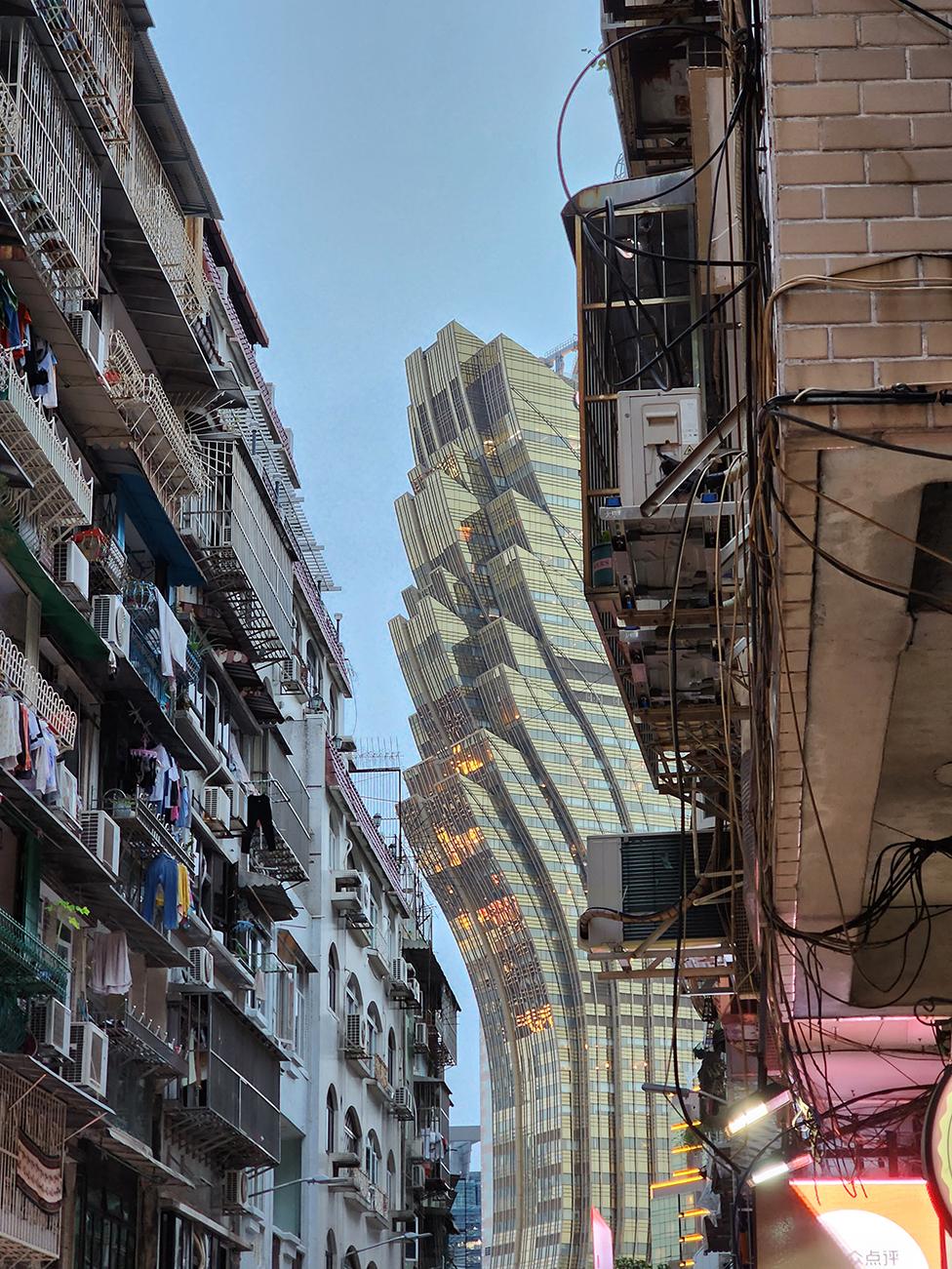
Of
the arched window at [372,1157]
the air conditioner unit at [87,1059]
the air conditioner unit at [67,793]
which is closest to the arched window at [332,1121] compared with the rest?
the arched window at [372,1157]

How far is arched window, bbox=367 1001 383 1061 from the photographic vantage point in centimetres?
4744

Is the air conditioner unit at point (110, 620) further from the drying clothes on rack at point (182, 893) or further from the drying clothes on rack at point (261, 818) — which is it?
the drying clothes on rack at point (261, 818)

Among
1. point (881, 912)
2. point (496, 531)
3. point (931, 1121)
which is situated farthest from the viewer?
point (496, 531)

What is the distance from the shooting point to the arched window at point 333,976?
42781 mm

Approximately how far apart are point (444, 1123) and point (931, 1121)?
187 feet

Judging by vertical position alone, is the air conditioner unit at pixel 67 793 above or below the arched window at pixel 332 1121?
above

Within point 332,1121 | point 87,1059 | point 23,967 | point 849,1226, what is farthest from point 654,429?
point 332,1121

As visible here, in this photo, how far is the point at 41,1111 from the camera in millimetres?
20266

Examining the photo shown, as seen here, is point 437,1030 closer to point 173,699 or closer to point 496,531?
point 173,699

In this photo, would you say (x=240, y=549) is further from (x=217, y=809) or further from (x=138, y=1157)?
(x=138, y=1157)

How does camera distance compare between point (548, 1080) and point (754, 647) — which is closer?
point (754, 647)

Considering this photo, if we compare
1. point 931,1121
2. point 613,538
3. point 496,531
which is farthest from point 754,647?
point 496,531

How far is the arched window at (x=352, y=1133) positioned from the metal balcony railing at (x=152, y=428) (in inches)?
795

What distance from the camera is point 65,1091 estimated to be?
66.7ft
